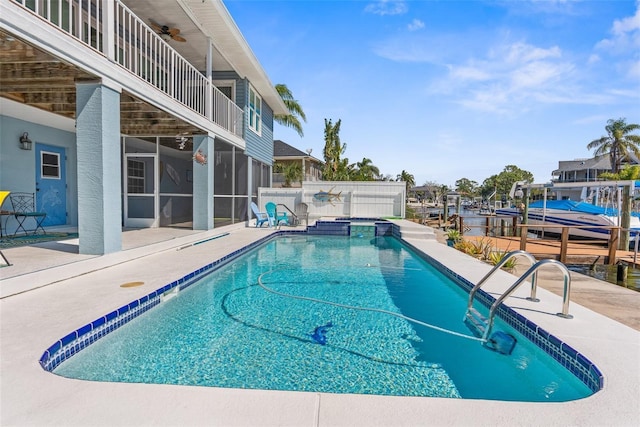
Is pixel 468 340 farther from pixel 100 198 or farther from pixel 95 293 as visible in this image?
pixel 100 198

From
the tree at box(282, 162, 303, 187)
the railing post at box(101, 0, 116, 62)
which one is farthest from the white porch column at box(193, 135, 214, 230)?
the tree at box(282, 162, 303, 187)

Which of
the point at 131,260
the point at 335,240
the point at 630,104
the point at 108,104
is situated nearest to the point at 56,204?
the point at 131,260

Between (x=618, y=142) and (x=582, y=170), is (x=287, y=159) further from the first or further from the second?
(x=582, y=170)

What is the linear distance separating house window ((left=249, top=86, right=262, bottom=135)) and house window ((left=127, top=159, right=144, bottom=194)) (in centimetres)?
423

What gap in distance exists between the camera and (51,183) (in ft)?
29.1

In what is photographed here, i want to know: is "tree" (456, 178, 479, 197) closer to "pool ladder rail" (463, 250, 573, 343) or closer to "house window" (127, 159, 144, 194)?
Answer: "house window" (127, 159, 144, 194)

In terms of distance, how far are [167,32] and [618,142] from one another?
1764 inches

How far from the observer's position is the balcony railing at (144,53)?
5441 millimetres

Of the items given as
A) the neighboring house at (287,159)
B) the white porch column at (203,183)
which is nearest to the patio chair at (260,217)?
the white porch column at (203,183)

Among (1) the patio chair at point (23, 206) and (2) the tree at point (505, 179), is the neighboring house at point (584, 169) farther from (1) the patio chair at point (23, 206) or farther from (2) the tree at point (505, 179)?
(1) the patio chair at point (23, 206)

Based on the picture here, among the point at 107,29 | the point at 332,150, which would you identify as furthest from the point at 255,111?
the point at 332,150

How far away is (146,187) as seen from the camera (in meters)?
11.0

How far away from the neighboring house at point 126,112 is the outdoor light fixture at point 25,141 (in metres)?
0.03

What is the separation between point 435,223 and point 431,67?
35.6 ft
